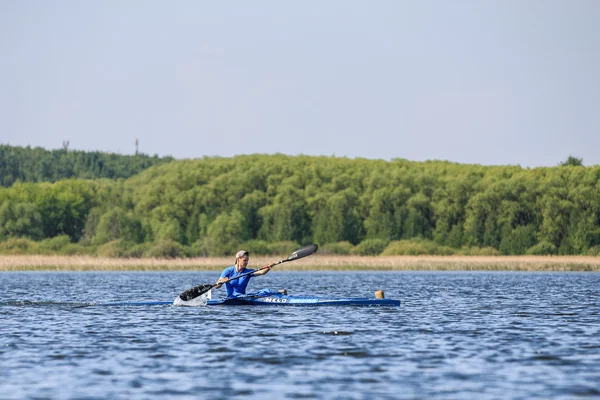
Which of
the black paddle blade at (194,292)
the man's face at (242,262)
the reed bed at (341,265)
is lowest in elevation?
the black paddle blade at (194,292)

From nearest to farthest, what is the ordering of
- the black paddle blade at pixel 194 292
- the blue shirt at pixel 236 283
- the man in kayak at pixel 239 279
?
the man in kayak at pixel 239 279 < the blue shirt at pixel 236 283 < the black paddle blade at pixel 194 292

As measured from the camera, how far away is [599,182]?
340ft

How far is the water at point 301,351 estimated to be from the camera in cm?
1522

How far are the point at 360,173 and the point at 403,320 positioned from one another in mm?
95815

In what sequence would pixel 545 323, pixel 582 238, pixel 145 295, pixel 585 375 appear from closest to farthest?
1. pixel 585 375
2. pixel 545 323
3. pixel 145 295
4. pixel 582 238

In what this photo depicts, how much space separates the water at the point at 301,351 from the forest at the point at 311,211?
61.1 metres

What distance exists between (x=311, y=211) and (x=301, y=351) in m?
92.4

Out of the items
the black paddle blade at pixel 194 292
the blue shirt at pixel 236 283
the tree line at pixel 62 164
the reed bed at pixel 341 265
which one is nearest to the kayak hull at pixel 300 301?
the blue shirt at pixel 236 283

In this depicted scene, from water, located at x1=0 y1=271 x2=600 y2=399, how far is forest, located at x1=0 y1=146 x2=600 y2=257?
61136mm

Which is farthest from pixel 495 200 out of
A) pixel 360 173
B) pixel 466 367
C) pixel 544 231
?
pixel 466 367

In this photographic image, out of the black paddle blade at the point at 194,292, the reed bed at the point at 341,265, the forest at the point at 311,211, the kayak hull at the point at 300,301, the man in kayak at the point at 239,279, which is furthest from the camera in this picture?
the forest at the point at 311,211

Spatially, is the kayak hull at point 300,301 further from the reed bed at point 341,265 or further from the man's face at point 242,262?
the reed bed at point 341,265

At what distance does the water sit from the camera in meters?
15.2

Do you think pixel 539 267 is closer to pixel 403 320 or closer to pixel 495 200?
pixel 403 320
